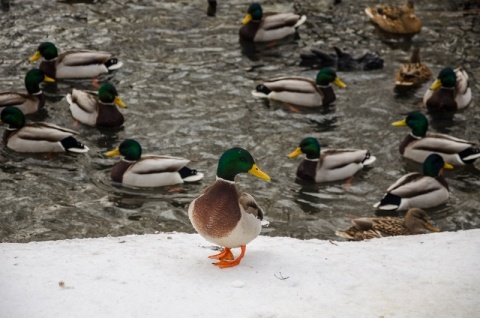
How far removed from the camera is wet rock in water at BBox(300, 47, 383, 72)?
15.3m

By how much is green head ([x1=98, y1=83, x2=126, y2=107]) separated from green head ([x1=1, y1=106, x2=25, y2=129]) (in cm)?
129

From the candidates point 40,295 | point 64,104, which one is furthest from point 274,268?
point 64,104

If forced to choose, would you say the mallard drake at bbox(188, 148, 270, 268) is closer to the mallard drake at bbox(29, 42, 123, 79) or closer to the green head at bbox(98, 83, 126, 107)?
the green head at bbox(98, 83, 126, 107)

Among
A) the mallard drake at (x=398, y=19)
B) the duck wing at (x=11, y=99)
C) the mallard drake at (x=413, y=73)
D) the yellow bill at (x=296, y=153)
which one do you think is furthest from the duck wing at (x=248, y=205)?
the mallard drake at (x=398, y=19)

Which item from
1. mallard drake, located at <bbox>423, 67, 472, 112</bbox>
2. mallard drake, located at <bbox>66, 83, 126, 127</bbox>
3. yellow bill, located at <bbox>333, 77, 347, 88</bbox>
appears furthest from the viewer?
yellow bill, located at <bbox>333, 77, 347, 88</bbox>

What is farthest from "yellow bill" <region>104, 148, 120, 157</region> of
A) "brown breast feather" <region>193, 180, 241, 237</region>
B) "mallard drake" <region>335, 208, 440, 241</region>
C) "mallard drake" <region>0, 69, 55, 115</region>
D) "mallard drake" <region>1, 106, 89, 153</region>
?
"brown breast feather" <region>193, 180, 241, 237</region>

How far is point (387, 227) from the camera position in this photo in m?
9.83

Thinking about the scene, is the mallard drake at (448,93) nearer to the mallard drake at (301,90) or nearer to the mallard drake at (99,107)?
the mallard drake at (301,90)

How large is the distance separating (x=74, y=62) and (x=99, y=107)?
6.41 ft

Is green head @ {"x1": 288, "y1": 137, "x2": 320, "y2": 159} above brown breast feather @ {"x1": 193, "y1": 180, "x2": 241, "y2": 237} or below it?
below

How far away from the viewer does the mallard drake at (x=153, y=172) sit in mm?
11586

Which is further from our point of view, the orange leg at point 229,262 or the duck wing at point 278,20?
the duck wing at point 278,20

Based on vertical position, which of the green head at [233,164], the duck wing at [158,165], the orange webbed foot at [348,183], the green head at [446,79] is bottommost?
the orange webbed foot at [348,183]

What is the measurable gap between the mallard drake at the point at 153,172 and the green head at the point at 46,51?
399 cm
